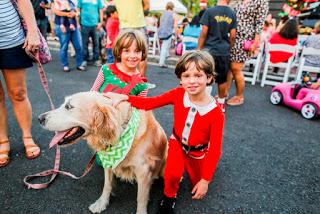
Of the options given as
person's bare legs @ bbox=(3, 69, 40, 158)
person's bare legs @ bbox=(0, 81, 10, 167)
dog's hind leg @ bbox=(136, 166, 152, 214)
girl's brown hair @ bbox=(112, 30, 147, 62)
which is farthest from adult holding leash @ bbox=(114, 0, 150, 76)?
dog's hind leg @ bbox=(136, 166, 152, 214)

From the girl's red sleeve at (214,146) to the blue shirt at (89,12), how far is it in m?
5.94

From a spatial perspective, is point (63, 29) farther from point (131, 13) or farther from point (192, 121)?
point (192, 121)

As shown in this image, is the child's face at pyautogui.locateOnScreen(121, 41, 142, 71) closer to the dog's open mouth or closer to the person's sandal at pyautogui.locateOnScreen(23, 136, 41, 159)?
the dog's open mouth

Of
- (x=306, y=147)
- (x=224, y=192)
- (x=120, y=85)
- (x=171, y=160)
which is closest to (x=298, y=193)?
(x=224, y=192)

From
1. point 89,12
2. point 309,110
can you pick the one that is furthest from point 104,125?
point 89,12

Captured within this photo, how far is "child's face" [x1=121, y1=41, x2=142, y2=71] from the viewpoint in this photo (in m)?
2.28

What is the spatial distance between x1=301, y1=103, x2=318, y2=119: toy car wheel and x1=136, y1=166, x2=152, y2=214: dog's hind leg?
3677mm

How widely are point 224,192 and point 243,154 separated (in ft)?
2.79

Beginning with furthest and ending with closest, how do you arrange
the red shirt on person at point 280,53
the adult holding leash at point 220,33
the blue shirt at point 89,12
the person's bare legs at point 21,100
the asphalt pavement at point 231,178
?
the blue shirt at point 89,12 → the red shirt on person at point 280,53 → the adult holding leash at point 220,33 → the person's bare legs at point 21,100 → the asphalt pavement at point 231,178

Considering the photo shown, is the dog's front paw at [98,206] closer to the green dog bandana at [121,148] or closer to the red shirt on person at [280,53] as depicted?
the green dog bandana at [121,148]

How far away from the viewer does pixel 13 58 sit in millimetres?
2303

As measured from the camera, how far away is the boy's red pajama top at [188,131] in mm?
1875

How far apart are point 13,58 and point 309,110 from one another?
461 cm

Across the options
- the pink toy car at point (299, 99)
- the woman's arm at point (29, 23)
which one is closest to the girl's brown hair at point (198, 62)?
the woman's arm at point (29, 23)
